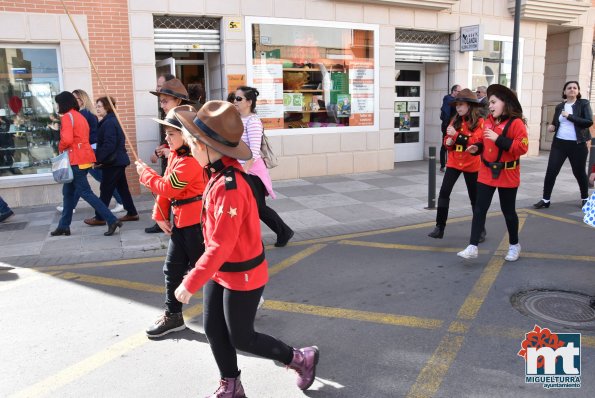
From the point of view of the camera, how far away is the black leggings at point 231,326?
287 centimetres

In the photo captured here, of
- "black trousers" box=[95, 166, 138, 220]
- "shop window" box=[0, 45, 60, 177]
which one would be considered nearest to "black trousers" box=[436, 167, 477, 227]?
"black trousers" box=[95, 166, 138, 220]

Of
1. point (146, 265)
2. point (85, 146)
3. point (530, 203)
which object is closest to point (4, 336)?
point (146, 265)

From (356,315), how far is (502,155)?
7.89 feet

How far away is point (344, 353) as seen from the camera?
3688 millimetres

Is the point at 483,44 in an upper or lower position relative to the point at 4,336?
upper

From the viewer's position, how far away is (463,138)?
5969mm

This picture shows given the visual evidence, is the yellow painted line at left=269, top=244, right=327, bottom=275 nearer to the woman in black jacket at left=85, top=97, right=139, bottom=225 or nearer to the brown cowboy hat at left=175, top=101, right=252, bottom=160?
the brown cowboy hat at left=175, top=101, right=252, bottom=160

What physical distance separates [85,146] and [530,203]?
7.07 m

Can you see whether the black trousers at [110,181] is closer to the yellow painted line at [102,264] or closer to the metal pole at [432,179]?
the yellow painted line at [102,264]

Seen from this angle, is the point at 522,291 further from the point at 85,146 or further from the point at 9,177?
the point at 9,177

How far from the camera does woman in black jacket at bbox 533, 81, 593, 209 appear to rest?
308 inches

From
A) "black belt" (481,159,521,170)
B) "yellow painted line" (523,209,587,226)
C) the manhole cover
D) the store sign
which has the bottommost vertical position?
the manhole cover

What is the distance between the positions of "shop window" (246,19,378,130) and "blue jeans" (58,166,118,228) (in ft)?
14.8

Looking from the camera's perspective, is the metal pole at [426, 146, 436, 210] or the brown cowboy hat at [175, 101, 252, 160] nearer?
the brown cowboy hat at [175, 101, 252, 160]
